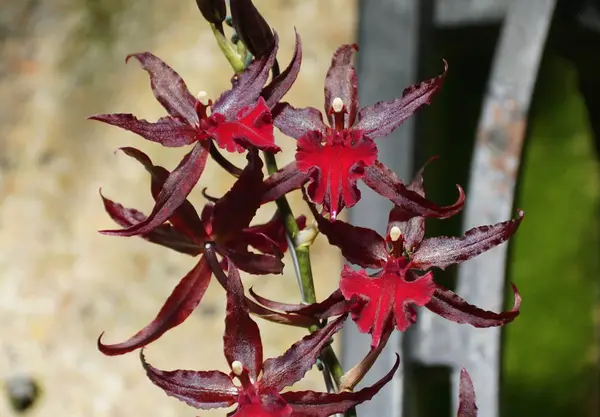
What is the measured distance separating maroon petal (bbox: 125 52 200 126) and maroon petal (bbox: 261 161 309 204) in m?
0.04

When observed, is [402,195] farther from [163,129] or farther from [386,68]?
[386,68]

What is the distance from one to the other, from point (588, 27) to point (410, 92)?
0.43 meters

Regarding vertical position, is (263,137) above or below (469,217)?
below

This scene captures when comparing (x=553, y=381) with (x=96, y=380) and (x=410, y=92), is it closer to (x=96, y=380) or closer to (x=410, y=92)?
(x=96, y=380)

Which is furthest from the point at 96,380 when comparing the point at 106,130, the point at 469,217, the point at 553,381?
the point at 553,381

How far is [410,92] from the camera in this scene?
283 mm

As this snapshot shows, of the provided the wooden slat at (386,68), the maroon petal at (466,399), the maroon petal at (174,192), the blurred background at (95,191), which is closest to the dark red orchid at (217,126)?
the maroon petal at (174,192)

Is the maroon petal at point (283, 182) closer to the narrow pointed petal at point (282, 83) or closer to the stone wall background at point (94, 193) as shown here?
the narrow pointed petal at point (282, 83)

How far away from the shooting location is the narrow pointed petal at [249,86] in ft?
0.90

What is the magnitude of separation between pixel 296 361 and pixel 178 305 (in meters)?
0.07

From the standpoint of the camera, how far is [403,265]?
0.90ft

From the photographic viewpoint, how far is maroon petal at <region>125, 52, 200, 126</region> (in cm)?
29

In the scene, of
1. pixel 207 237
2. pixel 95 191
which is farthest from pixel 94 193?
pixel 207 237

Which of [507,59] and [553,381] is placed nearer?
[507,59]
